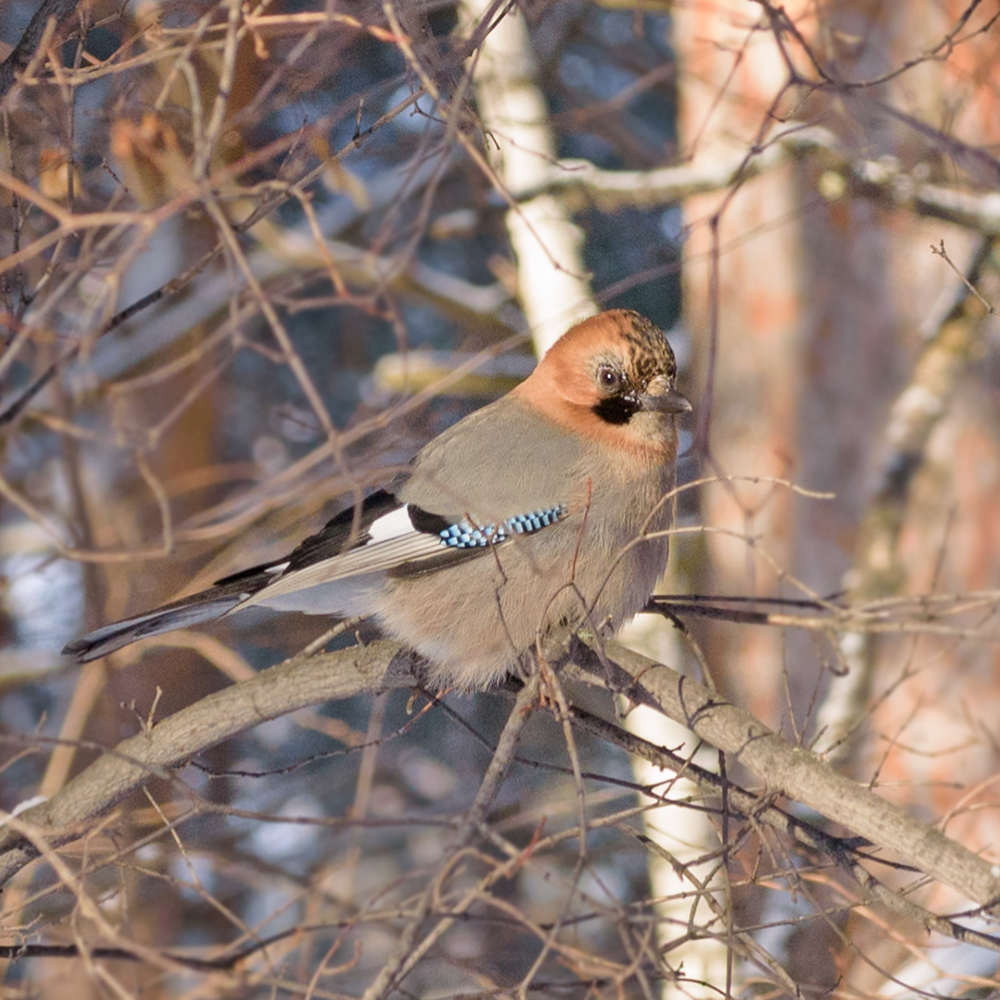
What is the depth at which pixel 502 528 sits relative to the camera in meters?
3.29

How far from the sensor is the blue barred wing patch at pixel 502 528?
10.7 feet

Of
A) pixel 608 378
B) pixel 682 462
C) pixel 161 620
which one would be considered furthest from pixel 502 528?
pixel 682 462

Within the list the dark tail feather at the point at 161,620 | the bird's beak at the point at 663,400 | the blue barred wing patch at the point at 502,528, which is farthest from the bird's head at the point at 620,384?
the dark tail feather at the point at 161,620

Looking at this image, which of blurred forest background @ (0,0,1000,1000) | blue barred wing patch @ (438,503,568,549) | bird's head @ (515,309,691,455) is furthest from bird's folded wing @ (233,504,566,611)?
blurred forest background @ (0,0,1000,1000)

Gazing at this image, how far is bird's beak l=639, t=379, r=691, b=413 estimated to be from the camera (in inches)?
134

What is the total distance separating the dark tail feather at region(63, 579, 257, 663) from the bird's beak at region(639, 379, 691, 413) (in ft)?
4.49

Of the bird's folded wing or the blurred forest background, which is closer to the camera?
the bird's folded wing

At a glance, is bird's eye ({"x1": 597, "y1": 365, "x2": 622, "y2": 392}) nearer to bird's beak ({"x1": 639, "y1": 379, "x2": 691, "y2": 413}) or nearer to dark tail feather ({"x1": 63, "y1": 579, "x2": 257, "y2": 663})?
bird's beak ({"x1": 639, "y1": 379, "x2": 691, "y2": 413})

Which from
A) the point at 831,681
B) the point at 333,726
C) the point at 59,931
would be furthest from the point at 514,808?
the point at 59,931

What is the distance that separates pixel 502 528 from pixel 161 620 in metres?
1.06

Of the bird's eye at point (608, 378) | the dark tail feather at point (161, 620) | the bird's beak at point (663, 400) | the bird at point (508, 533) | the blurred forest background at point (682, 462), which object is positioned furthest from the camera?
the blurred forest background at point (682, 462)

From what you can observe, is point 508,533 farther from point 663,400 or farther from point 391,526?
point 663,400

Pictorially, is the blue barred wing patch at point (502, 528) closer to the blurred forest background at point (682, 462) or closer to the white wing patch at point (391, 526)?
the white wing patch at point (391, 526)

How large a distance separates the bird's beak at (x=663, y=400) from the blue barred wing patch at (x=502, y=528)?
17.4 inches
